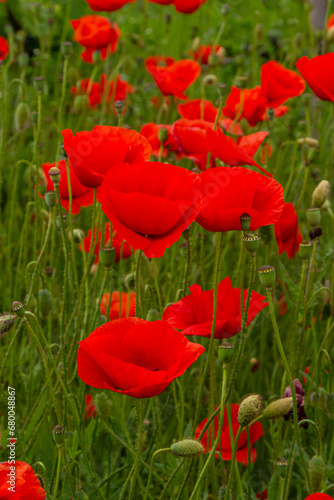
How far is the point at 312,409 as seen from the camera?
1.18 meters

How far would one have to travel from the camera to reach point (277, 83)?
139cm

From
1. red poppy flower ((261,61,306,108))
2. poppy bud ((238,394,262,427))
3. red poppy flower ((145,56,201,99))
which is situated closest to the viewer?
poppy bud ((238,394,262,427))

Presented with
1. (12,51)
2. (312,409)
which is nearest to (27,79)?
(12,51)

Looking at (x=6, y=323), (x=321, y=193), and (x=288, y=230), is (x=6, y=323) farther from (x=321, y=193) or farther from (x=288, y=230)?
(x=288, y=230)

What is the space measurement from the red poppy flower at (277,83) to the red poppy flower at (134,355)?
0.81 meters

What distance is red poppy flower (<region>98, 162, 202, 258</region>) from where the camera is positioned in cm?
74

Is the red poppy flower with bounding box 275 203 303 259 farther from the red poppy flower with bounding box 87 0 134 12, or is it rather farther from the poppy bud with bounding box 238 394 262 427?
the red poppy flower with bounding box 87 0 134 12

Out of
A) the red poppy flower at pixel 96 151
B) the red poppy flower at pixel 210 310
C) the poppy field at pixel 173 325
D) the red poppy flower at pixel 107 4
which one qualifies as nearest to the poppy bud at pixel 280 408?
the poppy field at pixel 173 325

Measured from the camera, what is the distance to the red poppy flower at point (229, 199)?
2.56ft

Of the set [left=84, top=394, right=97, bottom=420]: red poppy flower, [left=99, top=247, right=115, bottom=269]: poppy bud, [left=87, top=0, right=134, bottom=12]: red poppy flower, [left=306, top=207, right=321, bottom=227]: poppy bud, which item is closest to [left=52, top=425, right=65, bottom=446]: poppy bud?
[left=99, top=247, right=115, bottom=269]: poppy bud

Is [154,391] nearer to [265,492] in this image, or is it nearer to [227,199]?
[227,199]

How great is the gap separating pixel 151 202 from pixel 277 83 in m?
0.75

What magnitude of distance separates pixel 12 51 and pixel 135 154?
1.16 m

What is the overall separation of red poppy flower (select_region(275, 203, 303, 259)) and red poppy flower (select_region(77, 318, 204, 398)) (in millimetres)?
495
